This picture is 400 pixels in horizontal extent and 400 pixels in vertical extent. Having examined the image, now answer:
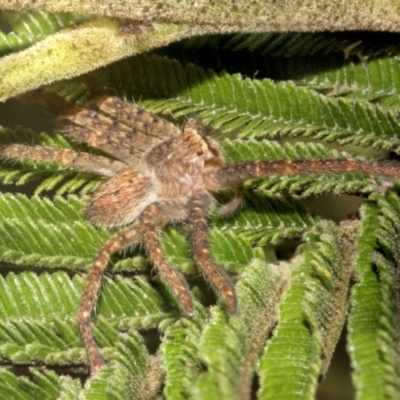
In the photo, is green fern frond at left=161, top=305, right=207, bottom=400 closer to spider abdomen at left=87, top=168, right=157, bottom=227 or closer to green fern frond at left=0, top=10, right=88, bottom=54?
spider abdomen at left=87, top=168, right=157, bottom=227

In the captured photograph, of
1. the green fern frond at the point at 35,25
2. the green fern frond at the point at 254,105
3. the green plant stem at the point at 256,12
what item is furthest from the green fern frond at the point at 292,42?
the green fern frond at the point at 35,25

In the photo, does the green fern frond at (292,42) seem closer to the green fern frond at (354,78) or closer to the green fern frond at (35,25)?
the green fern frond at (354,78)

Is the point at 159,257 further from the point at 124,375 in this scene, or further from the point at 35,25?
the point at 35,25

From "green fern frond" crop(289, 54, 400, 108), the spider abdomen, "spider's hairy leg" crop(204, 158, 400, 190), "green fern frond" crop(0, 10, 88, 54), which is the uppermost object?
"green fern frond" crop(0, 10, 88, 54)

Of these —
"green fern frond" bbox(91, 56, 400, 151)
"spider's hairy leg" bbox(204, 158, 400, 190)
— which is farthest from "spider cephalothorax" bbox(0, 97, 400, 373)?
"green fern frond" bbox(91, 56, 400, 151)

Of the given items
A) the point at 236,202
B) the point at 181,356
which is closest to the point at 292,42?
the point at 236,202

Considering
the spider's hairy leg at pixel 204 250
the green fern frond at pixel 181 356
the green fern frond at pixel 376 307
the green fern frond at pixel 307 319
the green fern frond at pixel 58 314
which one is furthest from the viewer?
the green fern frond at pixel 58 314
